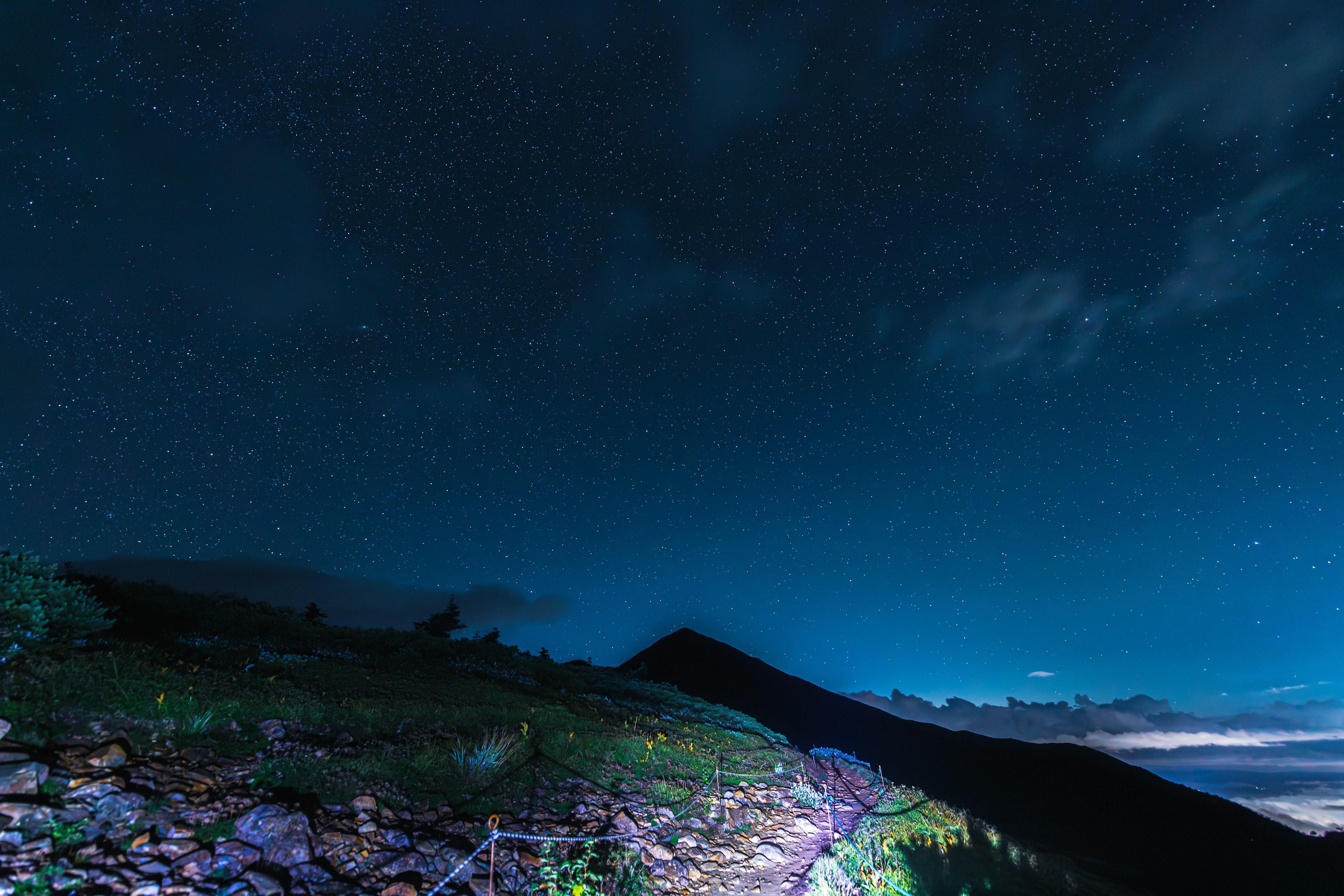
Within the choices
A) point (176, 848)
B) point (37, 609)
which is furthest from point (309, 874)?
point (37, 609)

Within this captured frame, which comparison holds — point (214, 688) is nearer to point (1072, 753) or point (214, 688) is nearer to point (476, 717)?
point (476, 717)

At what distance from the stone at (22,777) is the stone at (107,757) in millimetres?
484

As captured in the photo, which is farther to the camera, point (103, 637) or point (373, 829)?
point (103, 637)

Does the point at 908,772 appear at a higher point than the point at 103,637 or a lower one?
lower

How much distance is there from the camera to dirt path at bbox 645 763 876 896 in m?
7.71

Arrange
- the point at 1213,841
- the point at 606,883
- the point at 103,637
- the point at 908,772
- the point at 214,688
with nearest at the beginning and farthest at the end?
the point at 606,883 < the point at 214,688 < the point at 103,637 < the point at 1213,841 < the point at 908,772

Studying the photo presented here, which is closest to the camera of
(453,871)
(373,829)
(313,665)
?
(453,871)

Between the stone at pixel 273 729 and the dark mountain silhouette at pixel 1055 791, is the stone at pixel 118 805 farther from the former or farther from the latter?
the dark mountain silhouette at pixel 1055 791

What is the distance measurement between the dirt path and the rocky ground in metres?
0.05

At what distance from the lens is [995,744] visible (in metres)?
104

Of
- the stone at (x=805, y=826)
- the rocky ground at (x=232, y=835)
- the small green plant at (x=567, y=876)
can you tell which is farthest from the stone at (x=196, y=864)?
the stone at (x=805, y=826)

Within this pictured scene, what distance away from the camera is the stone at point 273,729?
7082 mm

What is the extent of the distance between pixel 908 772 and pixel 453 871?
102 metres

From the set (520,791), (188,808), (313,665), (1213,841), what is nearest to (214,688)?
(188,808)
